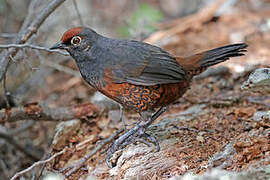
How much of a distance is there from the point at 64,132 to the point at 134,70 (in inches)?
57.6

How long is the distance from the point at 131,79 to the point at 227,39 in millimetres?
3872

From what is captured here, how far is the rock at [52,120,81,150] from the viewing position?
4.77 metres

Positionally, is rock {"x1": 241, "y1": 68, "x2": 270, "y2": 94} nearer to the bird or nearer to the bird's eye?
the bird

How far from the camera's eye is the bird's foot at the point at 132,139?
4180 millimetres

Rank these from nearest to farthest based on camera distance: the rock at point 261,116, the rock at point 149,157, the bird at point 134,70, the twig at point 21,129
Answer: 1. the rock at point 149,157
2. the rock at point 261,116
3. the bird at point 134,70
4. the twig at point 21,129

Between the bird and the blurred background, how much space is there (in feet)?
2.90

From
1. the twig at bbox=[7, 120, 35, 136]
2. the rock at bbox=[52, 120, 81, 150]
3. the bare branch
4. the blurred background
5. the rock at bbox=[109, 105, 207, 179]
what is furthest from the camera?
the blurred background

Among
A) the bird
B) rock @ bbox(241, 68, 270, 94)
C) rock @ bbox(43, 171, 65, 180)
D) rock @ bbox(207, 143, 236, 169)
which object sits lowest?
rock @ bbox(207, 143, 236, 169)

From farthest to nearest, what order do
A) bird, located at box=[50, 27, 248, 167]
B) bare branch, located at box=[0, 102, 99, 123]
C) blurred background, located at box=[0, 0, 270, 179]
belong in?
blurred background, located at box=[0, 0, 270, 179] < bare branch, located at box=[0, 102, 99, 123] < bird, located at box=[50, 27, 248, 167]

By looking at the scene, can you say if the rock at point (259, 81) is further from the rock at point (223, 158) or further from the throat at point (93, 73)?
the throat at point (93, 73)

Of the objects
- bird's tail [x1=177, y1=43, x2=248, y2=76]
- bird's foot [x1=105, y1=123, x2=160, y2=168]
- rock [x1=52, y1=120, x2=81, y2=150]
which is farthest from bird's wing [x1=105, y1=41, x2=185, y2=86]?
rock [x1=52, y1=120, x2=81, y2=150]

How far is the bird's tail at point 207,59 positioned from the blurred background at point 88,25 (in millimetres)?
1236

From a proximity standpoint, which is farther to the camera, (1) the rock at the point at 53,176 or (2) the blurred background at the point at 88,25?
(2) the blurred background at the point at 88,25

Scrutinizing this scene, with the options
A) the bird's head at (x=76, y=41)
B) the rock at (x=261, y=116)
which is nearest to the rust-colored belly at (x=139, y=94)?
the bird's head at (x=76, y=41)
